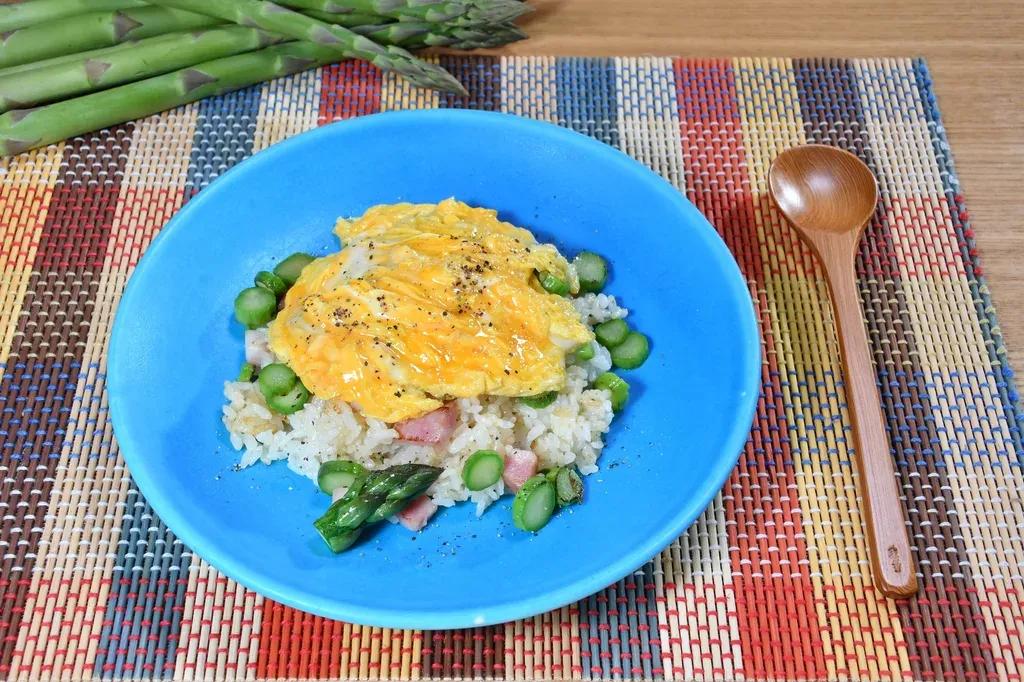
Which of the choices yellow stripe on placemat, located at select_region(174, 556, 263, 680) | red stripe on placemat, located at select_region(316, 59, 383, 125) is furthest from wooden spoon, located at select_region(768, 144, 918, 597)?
yellow stripe on placemat, located at select_region(174, 556, 263, 680)

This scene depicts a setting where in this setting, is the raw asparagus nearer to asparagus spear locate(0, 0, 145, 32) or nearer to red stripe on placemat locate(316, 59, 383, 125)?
asparagus spear locate(0, 0, 145, 32)

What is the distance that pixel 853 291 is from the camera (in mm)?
3754

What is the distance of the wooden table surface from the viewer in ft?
15.2

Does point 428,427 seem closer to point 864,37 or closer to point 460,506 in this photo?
point 460,506

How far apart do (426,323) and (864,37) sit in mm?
3282

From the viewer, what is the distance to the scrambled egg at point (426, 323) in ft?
10.3

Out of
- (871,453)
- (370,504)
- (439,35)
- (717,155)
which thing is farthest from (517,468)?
(439,35)

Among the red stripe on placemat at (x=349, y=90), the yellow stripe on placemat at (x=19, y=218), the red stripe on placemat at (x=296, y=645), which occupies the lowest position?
the red stripe on placemat at (x=296, y=645)

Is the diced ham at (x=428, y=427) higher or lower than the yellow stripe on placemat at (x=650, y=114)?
lower

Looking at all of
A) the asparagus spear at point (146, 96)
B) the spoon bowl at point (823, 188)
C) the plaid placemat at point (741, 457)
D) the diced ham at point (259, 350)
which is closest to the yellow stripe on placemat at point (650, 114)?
the plaid placemat at point (741, 457)

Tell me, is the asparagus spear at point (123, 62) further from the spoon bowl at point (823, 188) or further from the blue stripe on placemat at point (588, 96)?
the spoon bowl at point (823, 188)

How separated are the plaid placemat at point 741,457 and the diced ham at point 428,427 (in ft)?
2.27

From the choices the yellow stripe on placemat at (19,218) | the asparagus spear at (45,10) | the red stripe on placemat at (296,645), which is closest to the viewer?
the red stripe on placemat at (296,645)

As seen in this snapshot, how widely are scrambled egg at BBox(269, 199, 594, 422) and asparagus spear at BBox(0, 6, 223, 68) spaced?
1.88 meters
